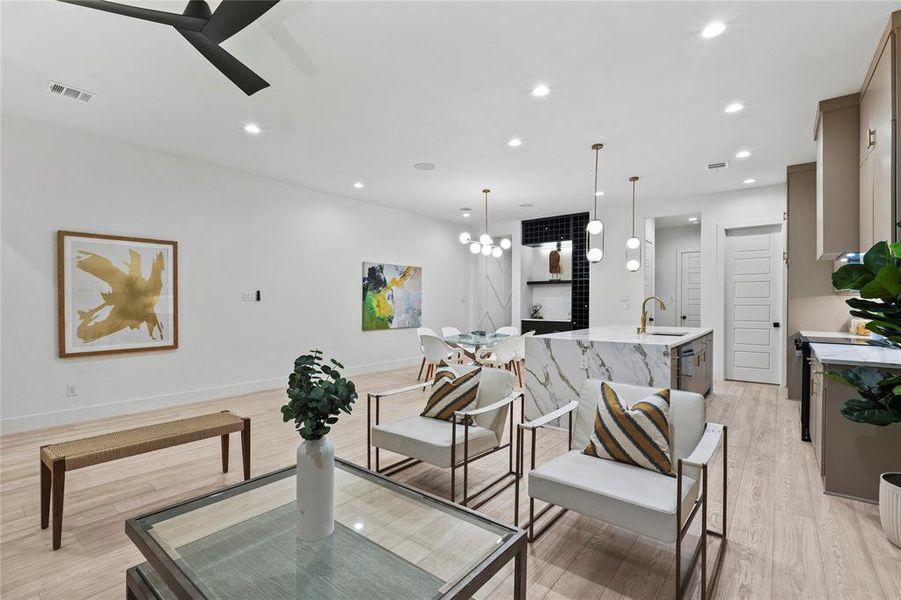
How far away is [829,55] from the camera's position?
283 cm

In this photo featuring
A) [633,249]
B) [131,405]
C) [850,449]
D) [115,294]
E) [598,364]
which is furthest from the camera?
[633,249]

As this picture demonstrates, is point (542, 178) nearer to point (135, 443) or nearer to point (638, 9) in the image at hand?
point (638, 9)

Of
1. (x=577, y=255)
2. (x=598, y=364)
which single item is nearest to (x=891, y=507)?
(x=598, y=364)

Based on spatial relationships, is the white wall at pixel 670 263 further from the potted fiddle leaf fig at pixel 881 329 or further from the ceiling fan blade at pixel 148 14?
the ceiling fan blade at pixel 148 14

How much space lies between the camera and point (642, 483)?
6.31 feet

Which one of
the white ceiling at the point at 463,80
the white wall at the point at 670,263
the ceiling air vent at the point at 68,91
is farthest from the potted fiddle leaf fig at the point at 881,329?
the white wall at the point at 670,263

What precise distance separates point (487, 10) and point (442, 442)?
8.18ft

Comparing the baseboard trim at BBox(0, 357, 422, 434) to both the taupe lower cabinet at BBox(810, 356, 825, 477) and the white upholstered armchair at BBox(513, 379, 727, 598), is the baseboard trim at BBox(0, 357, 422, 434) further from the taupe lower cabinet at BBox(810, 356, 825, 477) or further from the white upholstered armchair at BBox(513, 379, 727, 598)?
the taupe lower cabinet at BBox(810, 356, 825, 477)

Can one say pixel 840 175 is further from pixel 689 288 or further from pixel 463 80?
pixel 689 288

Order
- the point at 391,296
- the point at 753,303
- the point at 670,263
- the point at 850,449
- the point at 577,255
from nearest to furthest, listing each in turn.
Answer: the point at 850,449 → the point at 753,303 → the point at 391,296 → the point at 577,255 → the point at 670,263

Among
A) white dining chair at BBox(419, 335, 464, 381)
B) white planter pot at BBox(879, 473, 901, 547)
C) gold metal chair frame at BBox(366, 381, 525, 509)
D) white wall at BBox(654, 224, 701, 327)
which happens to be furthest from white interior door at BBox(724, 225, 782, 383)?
gold metal chair frame at BBox(366, 381, 525, 509)

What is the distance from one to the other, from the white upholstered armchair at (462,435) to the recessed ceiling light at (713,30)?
2452 mm

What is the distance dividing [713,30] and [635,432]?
243 centimetres

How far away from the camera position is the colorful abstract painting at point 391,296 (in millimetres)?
7078
